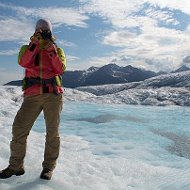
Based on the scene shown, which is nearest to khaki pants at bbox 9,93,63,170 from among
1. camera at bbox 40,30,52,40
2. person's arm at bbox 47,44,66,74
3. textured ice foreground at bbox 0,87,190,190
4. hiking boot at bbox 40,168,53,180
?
hiking boot at bbox 40,168,53,180

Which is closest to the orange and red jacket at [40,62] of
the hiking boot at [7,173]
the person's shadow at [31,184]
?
the hiking boot at [7,173]

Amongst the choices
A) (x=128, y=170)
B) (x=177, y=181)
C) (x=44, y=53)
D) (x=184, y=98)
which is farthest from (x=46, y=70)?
(x=184, y=98)

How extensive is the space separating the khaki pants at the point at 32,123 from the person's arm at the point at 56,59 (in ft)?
1.77

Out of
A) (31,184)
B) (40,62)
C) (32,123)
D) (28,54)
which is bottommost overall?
(31,184)

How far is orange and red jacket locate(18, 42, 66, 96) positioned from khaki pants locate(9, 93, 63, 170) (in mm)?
164

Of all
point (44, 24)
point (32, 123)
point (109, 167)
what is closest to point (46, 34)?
point (44, 24)

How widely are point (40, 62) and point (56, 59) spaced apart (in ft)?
1.13

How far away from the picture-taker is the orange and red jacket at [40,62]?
6.22 meters

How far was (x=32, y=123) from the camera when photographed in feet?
21.5

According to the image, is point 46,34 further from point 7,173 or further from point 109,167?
point 109,167

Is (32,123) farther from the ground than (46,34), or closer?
closer

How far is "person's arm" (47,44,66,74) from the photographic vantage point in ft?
20.4

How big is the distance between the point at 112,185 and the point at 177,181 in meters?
1.85

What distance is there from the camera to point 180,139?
1625cm
